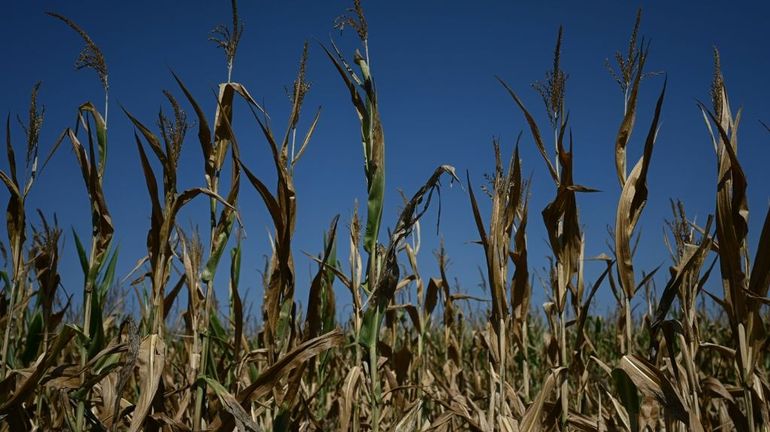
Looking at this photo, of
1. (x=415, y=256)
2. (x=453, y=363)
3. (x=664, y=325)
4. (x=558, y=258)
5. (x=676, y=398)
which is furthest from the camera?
(x=453, y=363)

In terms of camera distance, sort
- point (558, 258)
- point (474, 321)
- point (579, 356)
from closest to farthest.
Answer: point (558, 258) < point (579, 356) < point (474, 321)

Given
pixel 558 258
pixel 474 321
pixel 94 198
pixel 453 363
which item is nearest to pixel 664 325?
pixel 558 258

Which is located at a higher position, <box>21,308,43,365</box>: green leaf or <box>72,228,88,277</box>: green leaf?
<box>72,228,88,277</box>: green leaf

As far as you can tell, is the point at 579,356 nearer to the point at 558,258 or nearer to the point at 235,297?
the point at 558,258

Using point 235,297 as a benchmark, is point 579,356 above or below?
below

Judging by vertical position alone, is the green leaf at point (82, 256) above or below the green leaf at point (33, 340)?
above

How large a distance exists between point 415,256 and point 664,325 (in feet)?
6.94

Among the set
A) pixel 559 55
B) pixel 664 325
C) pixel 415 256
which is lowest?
pixel 664 325

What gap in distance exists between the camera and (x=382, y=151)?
2182mm

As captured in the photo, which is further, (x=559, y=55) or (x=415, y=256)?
(x=415, y=256)

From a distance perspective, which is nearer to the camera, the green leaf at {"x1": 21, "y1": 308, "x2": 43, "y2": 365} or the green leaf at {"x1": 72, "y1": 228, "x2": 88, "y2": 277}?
the green leaf at {"x1": 72, "y1": 228, "x2": 88, "y2": 277}

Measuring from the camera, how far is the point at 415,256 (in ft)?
12.7

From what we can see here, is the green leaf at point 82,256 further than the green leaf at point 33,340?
No

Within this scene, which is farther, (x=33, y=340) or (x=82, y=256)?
(x=33, y=340)
